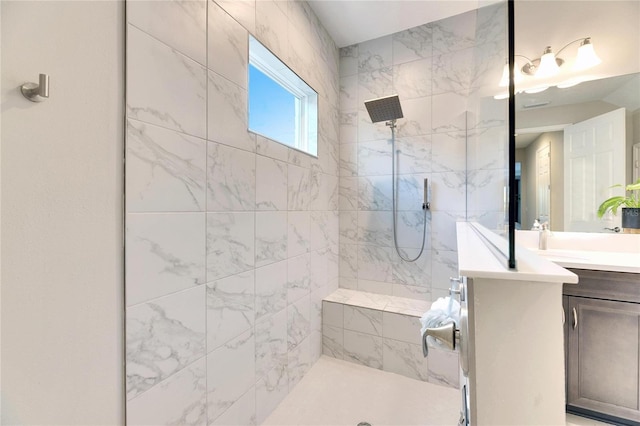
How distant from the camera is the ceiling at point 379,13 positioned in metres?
1.99

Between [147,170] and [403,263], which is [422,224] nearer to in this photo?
[403,263]

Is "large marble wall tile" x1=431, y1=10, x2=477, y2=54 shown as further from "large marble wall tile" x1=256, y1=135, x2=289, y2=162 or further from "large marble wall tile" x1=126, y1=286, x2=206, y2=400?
"large marble wall tile" x1=126, y1=286, x2=206, y2=400

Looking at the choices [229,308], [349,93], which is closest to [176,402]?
[229,308]

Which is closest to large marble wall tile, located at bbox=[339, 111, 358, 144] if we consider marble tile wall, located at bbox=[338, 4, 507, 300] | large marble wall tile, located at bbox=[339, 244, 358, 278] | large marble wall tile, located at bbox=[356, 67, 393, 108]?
marble tile wall, located at bbox=[338, 4, 507, 300]

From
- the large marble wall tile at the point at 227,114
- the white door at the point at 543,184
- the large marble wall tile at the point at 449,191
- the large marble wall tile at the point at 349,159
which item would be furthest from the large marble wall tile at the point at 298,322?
the white door at the point at 543,184

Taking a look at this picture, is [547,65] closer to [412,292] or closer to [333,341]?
[412,292]

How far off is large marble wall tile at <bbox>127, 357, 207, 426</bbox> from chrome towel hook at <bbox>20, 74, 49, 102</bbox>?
3.16 feet

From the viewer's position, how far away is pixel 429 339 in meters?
0.75

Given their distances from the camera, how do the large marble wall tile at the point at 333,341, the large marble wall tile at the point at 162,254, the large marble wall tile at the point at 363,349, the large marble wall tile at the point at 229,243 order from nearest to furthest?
1. the large marble wall tile at the point at 162,254
2. the large marble wall tile at the point at 229,243
3. the large marble wall tile at the point at 363,349
4. the large marble wall tile at the point at 333,341

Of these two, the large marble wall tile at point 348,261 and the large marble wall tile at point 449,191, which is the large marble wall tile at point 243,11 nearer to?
the large marble wall tile at point 449,191

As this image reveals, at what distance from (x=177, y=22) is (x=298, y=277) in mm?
1542

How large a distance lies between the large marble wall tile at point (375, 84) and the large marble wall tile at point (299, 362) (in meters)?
2.14

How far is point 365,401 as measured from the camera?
174 cm

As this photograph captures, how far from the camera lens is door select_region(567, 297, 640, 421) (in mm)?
1279
